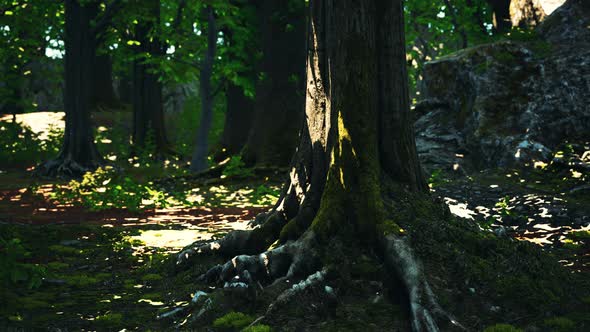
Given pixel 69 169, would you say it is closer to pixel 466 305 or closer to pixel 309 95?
pixel 309 95

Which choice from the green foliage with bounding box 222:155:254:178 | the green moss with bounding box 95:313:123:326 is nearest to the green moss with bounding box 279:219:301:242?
the green moss with bounding box 95:313:123:326

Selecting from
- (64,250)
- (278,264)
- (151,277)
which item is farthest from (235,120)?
(278,264)

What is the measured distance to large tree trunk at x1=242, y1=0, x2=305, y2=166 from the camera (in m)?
19.6

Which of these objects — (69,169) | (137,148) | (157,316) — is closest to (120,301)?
(157,316)

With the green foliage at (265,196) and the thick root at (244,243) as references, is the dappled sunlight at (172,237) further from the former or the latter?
the green foliage at (265,196)

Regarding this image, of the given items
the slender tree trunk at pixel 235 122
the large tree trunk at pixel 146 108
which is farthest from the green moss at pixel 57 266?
the large tree trunk at pixel 146 108

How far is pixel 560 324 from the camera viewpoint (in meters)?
5.30

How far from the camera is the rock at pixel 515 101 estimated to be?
1400 centimetres

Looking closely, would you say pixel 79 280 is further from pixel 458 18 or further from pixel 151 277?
pixel 458 18

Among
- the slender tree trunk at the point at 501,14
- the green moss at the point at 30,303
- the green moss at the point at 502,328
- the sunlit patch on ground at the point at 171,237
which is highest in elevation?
the slender tree trunk at the point at 501,14

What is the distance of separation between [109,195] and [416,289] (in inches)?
443

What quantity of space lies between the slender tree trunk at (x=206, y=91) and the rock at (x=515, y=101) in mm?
8514

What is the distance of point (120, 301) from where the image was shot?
21.9ft

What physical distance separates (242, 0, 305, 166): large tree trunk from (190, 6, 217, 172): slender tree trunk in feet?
8.44
